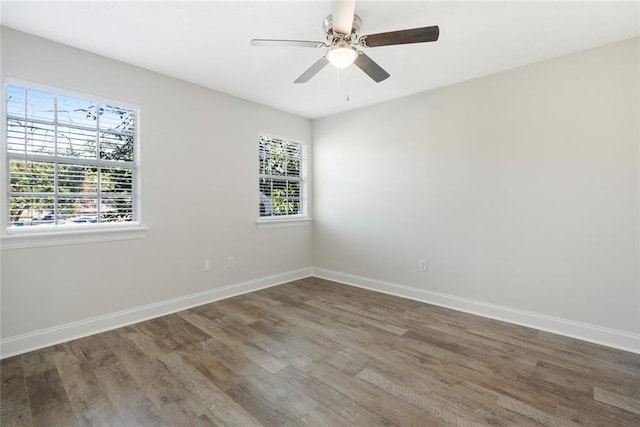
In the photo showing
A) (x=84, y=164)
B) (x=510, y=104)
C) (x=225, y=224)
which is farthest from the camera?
(x=225, y=224)

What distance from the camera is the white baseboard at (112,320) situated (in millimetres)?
2312

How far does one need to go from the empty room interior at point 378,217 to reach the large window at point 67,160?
0.05 ft

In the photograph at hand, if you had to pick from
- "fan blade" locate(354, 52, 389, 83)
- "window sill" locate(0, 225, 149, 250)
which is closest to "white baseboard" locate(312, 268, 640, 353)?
"fan blade" locate(354, 52, 389, 83)

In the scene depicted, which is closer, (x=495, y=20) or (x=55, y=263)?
(x=495, y=20)

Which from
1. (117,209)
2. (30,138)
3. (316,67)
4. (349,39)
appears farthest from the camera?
(117,209)

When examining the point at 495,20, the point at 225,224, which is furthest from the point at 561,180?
the point at 225,224

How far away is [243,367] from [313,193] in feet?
10.0

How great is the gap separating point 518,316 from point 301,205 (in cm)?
317

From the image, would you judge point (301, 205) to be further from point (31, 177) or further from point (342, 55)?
point (31, 177)

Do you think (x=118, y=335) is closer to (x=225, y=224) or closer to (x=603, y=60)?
(x=225, y=224)

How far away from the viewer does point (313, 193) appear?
4785mm

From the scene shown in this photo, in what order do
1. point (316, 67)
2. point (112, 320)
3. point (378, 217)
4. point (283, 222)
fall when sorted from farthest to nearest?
point (283, 222) → point (378, 217) → point (112, 320) → point (316, 67)

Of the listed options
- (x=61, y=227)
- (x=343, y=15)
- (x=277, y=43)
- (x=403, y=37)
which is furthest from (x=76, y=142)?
(x=403, y=37)

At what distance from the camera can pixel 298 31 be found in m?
2.26
